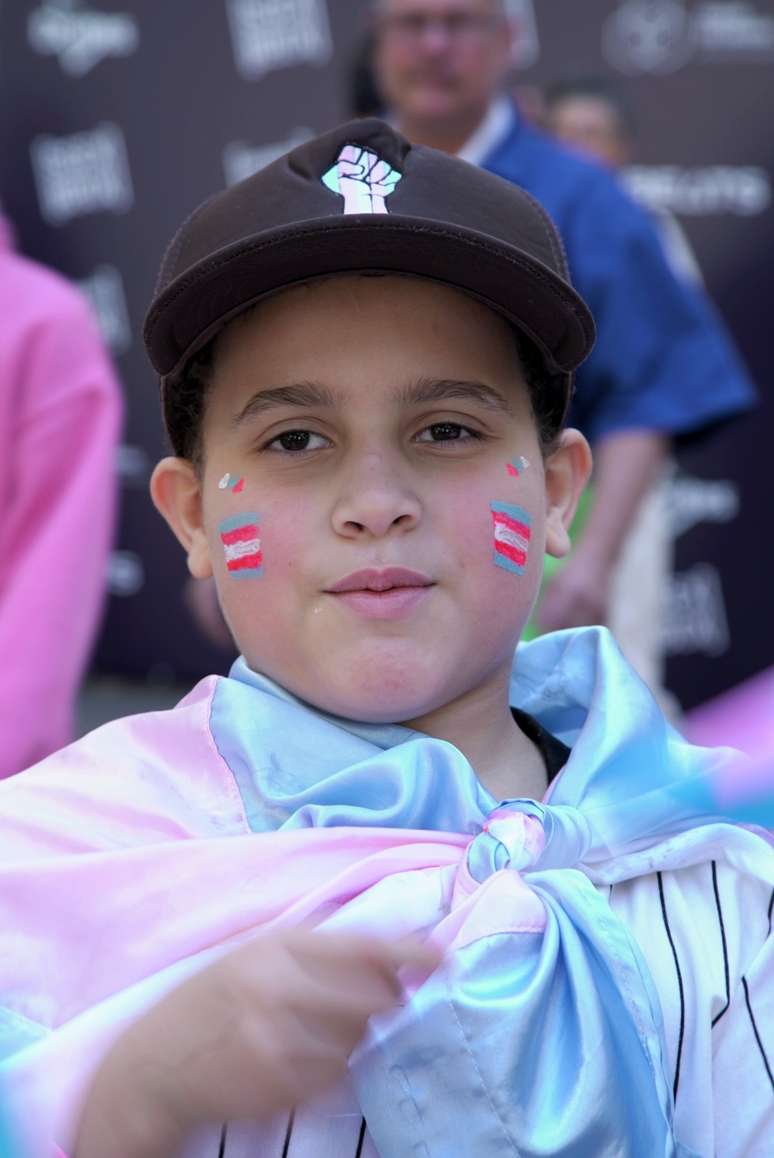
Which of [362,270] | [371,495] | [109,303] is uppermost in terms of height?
[362,270]

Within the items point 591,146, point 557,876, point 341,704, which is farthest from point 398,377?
point 591,146

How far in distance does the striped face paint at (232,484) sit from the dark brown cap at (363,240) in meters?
0.14

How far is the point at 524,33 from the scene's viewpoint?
6270 mm

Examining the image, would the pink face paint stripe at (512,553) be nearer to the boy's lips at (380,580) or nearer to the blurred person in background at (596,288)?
the boy's lips at (380,580)

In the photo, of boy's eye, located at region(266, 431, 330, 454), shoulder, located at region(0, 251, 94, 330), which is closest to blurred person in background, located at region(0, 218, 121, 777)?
shoulder, located at region(0, 251, 94, 330)

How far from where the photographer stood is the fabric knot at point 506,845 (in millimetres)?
1751

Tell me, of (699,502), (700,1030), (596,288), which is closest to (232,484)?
(700,1030)

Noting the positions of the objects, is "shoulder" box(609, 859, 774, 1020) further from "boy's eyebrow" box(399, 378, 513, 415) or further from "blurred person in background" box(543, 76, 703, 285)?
"blurred person in background" box(543, 76, 703, 285)

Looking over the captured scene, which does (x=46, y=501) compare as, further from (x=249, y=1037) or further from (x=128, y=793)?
(x=249, y=1037)

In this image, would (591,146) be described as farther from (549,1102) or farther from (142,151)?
(549,1102)

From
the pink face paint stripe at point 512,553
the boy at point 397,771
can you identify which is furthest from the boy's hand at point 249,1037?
the pink face paint stripe at point 512,553

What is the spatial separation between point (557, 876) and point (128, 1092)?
0.50m

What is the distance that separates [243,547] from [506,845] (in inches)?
16.1

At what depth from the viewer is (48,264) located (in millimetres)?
6980
